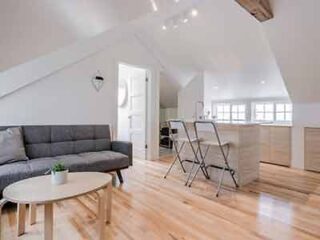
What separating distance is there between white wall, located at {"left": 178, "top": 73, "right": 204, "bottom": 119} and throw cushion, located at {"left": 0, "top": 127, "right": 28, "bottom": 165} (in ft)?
12.9

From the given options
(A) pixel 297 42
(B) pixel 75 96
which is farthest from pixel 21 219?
(A) pixel 297 42

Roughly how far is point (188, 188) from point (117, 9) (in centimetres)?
250

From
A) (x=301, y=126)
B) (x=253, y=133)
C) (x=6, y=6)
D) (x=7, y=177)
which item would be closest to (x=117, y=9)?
(x=6, y=6)

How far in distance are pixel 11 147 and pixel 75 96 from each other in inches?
52.2

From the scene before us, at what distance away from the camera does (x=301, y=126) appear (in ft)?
13.9

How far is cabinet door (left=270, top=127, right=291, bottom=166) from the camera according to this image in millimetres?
4418

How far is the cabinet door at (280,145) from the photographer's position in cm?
442

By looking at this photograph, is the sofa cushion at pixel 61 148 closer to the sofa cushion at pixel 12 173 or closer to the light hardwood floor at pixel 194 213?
the sofa cushion at pixel 12 173

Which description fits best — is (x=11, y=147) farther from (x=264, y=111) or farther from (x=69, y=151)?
(x=264, y=111)

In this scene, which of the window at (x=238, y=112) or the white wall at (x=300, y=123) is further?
the window at (x=238, y=112)

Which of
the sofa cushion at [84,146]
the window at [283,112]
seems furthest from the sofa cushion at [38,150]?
the window at [283,112]

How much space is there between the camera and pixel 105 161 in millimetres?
3074

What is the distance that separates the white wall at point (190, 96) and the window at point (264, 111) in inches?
53.3

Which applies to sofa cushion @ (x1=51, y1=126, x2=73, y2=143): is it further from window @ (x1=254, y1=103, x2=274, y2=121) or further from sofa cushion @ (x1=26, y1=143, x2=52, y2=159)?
window @ (x1=254, y1=103, x2=274, y2=121)
